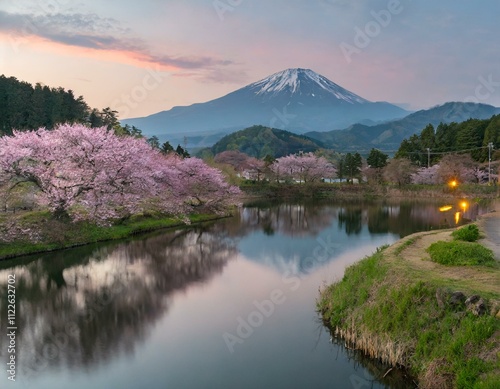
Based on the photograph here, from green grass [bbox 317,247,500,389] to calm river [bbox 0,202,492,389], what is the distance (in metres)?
0.69

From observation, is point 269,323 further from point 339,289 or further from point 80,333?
point 80,333

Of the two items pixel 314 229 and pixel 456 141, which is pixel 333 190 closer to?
pixel 456 141

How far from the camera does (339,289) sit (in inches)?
535

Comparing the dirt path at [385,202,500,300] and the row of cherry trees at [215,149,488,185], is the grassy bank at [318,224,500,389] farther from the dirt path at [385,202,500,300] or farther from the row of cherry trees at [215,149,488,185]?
the row of cherry trees at [215,149,488,185]

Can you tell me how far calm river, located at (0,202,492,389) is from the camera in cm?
966

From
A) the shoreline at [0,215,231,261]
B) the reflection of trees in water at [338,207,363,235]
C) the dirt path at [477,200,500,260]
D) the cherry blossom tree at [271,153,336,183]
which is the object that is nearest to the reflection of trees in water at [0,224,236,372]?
the shoreline at [0,215,231,261]

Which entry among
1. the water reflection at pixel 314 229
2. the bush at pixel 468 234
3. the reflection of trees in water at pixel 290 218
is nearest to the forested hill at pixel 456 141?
the water reflection at pixel 314 229

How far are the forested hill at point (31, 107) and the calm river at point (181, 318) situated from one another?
127 feet

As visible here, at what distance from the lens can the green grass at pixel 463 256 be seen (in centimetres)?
1208

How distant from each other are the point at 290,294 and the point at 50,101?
56.9 meters

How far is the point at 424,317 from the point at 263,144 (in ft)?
436

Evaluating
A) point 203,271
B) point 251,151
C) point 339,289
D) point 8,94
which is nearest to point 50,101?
point 8,94

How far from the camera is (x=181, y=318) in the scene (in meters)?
13.4
